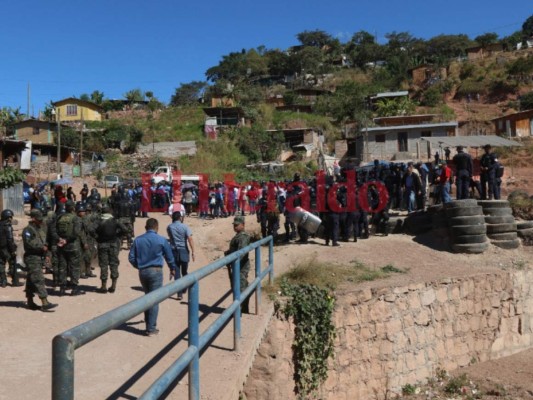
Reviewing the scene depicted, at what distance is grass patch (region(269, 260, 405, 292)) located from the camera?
8.97 metres

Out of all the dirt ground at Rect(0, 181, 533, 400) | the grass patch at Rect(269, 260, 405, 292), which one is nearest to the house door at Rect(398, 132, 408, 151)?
the dirt ground at Rect(0, 181, 533, 400)

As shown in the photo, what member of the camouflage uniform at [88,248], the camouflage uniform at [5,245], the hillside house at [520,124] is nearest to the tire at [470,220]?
the camouflage uniform at [88,248]

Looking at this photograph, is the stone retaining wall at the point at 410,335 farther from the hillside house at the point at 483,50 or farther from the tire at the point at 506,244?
the hillside house at the point at 483,50

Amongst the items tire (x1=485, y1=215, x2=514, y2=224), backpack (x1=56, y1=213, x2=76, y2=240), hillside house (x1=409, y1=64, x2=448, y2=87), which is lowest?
tire (x1=485, y1=215, x2=514, y2=224)

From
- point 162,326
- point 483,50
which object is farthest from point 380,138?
point 483,50

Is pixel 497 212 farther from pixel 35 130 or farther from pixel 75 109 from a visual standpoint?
pixel 75 109

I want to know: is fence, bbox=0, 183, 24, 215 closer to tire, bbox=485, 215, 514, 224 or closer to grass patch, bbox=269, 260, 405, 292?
grass patch, bbox=269, 260, 405, 292

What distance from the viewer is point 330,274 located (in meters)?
9.80

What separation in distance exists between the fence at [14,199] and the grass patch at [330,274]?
59.1ft

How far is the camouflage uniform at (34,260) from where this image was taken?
750 centimetres

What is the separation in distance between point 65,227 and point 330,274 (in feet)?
16.9

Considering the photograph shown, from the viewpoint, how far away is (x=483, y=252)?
12.5 m

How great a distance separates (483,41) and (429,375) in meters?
87.6

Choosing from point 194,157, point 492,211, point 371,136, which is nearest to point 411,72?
point 371,136
